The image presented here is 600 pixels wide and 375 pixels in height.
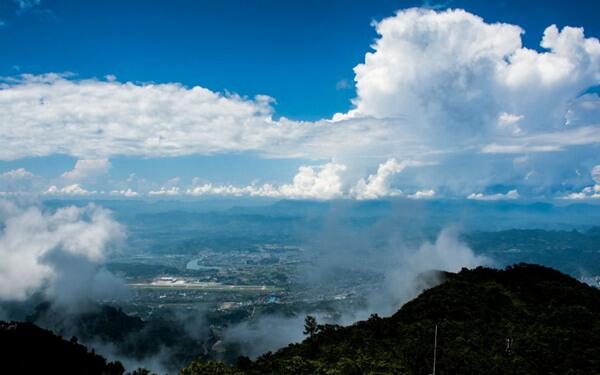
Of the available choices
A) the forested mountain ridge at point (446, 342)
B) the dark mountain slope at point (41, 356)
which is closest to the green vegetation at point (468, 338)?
the forested mountain ridge at point (446, 342)

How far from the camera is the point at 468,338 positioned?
51.1 meters

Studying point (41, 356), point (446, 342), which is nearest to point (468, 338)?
point (446, 342)

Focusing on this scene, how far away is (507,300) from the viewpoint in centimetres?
6938

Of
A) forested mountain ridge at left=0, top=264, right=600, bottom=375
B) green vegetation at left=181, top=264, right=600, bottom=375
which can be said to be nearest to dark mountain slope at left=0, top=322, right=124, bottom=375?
forested mountain ridge at left=0, top=264, right=600, bottom=375

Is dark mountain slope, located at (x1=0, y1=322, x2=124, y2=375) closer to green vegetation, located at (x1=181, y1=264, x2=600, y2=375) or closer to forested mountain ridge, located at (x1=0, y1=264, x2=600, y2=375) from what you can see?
forested mountain ridge, located at (x1=0, y1=264, x2=600, y2=375)

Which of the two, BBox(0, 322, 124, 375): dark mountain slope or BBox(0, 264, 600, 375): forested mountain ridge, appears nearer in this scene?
BBox(0, 264, 600, 375): forested mountain ridge

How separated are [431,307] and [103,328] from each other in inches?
5706

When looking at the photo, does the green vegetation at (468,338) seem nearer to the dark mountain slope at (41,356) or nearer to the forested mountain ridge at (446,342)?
the forested mountain ridge at (446,342)

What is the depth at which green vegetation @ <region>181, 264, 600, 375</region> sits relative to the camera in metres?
41.6

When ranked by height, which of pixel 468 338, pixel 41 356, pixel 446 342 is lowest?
pixel 41 356

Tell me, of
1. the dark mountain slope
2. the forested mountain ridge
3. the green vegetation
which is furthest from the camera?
the dark mountain slope

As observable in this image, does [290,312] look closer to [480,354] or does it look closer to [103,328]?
[103,328]

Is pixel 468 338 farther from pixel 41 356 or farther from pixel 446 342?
pixel 41 356

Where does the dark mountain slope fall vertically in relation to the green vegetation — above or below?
below
